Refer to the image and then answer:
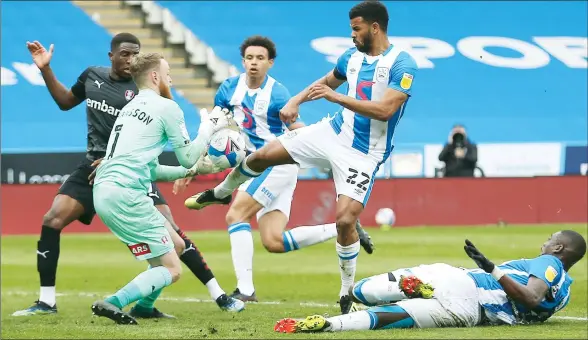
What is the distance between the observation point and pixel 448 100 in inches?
1130

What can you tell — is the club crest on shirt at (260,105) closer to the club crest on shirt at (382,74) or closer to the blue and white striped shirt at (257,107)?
the blue and white striped shirt at (257,107)

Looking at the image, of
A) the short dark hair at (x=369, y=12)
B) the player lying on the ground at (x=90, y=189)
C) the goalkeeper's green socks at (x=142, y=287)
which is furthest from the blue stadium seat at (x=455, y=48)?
the goalkeeper's green socks at (x=142, y=287)

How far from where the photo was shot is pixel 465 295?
739cm

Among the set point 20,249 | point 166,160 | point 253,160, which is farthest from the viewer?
point 166,160

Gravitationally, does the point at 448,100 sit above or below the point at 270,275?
above

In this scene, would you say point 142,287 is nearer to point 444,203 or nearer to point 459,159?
point 444,203

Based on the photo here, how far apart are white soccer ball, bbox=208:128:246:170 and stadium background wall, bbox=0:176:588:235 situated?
1176 centimetres

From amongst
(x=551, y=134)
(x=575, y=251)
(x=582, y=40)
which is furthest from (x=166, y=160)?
(x=575, y=251)

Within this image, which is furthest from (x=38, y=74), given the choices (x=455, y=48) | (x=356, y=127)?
(x=356, y=127)

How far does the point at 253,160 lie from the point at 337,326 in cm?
226

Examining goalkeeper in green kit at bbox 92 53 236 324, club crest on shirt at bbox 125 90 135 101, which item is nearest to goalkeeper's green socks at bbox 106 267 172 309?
goalkeeper in green kit at bbox 92 53 236 324

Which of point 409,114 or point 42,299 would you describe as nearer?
point 42,299

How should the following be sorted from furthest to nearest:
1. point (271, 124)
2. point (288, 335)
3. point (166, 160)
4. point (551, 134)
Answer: point (551, 134), point (166, 160), point (271, 124), point (288, 335)

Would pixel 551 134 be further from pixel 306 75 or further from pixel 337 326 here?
pixel 337 326
